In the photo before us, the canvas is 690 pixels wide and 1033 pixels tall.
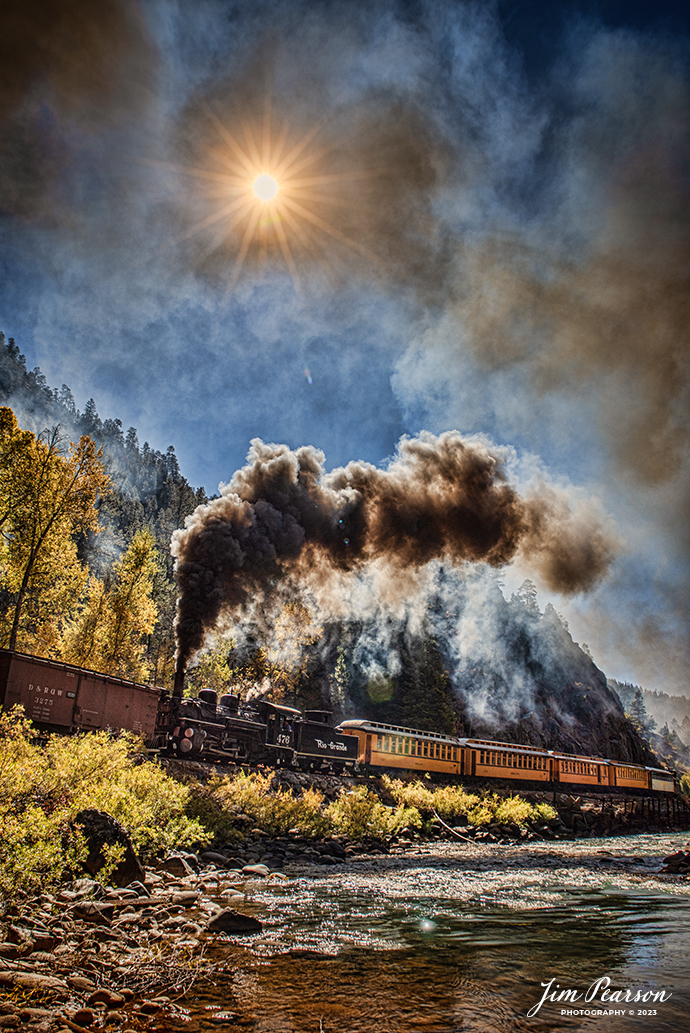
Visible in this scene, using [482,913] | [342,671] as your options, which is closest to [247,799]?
[482,913]

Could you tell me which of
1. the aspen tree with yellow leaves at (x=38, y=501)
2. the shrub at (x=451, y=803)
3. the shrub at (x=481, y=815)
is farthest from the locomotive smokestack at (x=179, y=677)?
the shrub at (x=481, y=815)

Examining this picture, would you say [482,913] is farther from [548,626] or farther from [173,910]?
[548,626]

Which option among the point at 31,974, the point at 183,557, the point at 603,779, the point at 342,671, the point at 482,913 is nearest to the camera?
the point at 31,974

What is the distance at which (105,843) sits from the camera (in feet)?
26.7

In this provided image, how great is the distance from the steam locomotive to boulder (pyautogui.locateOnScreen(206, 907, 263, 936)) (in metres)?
5.90

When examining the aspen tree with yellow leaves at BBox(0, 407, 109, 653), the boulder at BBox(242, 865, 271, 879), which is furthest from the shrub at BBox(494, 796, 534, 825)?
the aspen tree with yellow leaves at BBox(0, 407, 109, 653)

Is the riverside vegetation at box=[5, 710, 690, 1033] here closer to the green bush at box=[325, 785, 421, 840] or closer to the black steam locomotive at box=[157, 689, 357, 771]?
the green bush at box=[325, 785, 421, 840]

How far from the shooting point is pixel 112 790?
32.2 ft

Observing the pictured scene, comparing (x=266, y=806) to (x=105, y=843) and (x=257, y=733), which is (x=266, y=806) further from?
(x=105, y=843)

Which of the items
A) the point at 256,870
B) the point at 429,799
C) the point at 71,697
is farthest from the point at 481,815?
the point at 71,697

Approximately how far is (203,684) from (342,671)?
48.8 feet

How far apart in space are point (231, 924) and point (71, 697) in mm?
9157

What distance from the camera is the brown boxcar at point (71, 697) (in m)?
12.4

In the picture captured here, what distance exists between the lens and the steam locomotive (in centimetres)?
1332
